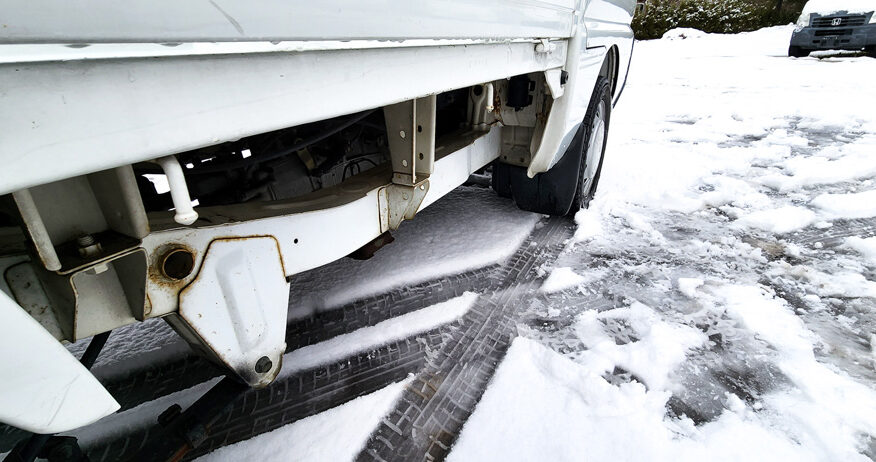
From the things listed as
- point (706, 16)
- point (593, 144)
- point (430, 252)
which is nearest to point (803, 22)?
point (706, 16)

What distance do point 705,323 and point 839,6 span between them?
11677mm

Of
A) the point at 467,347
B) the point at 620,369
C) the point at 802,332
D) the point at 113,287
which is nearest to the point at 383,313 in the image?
the point at 467,347

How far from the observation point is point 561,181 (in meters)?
2.72

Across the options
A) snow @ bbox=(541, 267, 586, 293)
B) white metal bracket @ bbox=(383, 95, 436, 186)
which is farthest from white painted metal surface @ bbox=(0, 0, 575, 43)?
snow @ bbox=(541, 267, 586, 293)

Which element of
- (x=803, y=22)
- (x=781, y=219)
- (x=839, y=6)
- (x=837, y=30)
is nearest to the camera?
(x=781, y=219)

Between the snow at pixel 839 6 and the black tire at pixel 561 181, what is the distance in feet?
33.6

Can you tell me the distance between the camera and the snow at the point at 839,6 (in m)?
8.98

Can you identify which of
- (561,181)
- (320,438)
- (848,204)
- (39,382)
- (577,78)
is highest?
(577,78)

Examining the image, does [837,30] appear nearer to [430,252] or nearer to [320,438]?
[430,252]

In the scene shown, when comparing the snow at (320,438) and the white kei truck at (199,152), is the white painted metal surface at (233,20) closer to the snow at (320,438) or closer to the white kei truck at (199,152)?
the white kei truck at (199,152)

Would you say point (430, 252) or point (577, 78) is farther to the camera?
point (430, 252)

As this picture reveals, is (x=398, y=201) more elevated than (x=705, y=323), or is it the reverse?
(x=398, y=201)

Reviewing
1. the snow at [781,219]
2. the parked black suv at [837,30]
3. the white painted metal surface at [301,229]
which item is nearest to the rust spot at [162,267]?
the white painted metal surface at [301,229]

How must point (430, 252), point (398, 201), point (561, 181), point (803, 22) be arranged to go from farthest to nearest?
1. point (803, 22)
2. point (561, 181)
3. point (430, 252)
4. point (398, 201)
